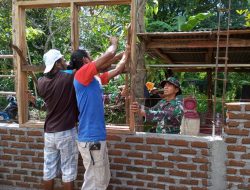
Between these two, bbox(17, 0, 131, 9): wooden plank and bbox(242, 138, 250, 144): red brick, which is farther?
bbox(17, 0, 131, 9): wooden plank

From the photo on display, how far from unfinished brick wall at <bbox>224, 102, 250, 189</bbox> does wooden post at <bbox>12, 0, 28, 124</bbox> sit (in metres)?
2.42

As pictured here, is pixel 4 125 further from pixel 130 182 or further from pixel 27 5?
pixel 130 182

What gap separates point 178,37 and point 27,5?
7.85ft

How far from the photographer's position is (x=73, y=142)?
11.5ft

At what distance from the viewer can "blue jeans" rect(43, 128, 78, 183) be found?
3441 millimetres

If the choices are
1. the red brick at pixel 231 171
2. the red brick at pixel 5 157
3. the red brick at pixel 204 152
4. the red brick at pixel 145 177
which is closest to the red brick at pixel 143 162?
the red brick at pixel 145 177

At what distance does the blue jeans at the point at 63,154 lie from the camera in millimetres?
3441

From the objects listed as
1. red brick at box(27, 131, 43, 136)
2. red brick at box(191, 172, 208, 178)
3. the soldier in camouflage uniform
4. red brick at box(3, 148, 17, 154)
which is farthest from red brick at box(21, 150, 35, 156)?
red brick at box(191, 172, 208, 178)

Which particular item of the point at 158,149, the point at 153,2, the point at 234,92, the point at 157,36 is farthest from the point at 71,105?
the point at 234,92

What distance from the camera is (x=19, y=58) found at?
3.96m

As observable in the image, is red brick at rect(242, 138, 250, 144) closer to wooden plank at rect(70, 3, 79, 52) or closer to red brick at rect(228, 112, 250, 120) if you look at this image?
red brick at rect(228, 112, 250, 120)

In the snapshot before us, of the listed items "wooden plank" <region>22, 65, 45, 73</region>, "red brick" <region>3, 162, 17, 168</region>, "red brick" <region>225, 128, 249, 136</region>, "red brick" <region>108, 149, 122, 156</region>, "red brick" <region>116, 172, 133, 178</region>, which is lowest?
"red brick" <region>3, 162, 17, 168</region>

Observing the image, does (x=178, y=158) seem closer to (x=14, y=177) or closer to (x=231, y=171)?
Answer: (x=231, y=171)

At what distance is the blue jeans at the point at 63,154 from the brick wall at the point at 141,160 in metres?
0.44
